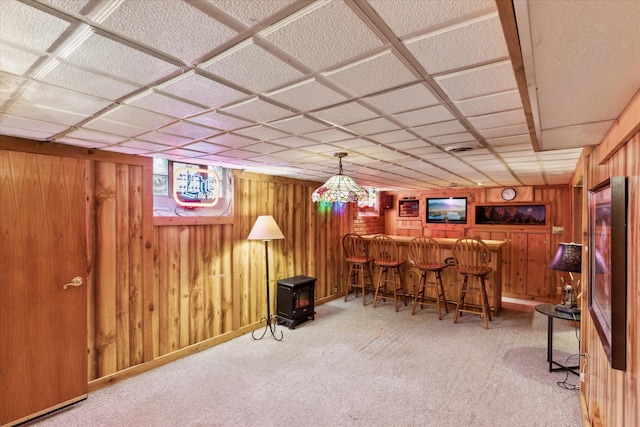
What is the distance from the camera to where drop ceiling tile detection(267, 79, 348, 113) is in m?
1.49

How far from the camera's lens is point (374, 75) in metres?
1.36

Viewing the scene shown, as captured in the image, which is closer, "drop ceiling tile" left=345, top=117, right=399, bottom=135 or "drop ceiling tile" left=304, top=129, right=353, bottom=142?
"drop ceiling tile" left=345, top=117, right=399, bottom=135

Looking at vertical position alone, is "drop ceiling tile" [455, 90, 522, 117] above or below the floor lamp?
above

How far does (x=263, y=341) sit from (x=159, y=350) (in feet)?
3.79

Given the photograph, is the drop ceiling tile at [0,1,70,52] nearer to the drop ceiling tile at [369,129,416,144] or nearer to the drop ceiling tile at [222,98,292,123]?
the drop ceiling tile at [222,98,292,123]

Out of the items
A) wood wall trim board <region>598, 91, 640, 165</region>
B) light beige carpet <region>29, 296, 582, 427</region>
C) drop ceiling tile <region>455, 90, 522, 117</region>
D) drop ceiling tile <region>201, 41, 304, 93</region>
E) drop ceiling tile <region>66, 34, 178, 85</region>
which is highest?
drop ceiling tile <region>201, 41, 304, 93</region>

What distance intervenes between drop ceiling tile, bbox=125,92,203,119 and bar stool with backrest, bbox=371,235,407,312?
4.01m

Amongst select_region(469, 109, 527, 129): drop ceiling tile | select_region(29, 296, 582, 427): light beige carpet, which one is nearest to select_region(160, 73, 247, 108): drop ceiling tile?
select_region(469, 109, 527, 129): drop ceiling tile

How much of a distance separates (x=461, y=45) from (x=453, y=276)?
4635 millimetres

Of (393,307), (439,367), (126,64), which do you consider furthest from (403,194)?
(126,64)

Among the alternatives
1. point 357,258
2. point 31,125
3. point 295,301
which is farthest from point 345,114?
point 357,258

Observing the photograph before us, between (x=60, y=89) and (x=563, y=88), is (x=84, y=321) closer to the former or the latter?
(x=60, y=89)

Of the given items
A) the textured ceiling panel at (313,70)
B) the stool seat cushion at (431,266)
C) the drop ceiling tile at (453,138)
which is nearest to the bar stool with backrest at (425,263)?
the stool seat cushion at (431,266)

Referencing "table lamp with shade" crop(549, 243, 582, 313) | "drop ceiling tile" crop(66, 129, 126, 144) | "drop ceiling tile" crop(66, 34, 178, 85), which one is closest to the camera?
"drop ceiling tile" crop(66, 34, 178, 85)
